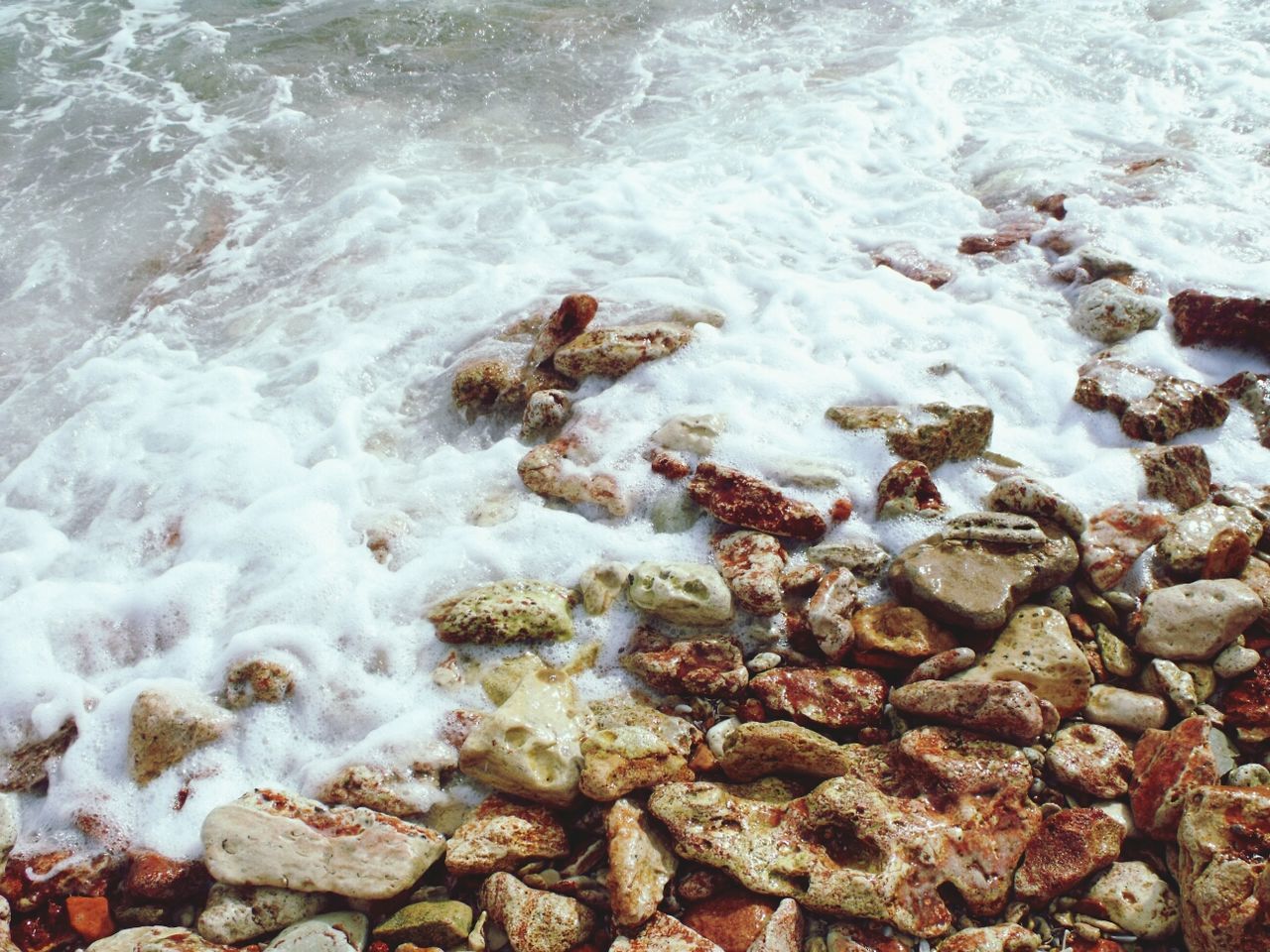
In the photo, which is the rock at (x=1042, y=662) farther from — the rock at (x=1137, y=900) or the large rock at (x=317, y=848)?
the large rock at (x=317, y=848)

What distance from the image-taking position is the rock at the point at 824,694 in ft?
11.1

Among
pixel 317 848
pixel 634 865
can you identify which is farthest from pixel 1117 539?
pixel 317 848

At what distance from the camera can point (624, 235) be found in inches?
280

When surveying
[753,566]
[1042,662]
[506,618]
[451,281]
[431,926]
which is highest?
[451,281]

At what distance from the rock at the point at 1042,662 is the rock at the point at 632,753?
4.05 feet

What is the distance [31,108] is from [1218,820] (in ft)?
43.5

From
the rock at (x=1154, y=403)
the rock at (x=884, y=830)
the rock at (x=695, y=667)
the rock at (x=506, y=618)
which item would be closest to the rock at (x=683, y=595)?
the rock at (x=695, y=667)

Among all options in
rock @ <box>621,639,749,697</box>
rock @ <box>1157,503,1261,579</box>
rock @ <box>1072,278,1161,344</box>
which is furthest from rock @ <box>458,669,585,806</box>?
rock @ <box>1072,278,1161,344</box>

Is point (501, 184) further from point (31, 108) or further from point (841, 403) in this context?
point (31, 108)

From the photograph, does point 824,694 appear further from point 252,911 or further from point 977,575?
point 252,911

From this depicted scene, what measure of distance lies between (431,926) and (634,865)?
75cm

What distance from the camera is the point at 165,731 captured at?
11.6ft

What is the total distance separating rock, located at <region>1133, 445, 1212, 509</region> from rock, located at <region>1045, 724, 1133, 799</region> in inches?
63.8

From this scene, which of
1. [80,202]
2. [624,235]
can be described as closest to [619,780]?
[624,235]
